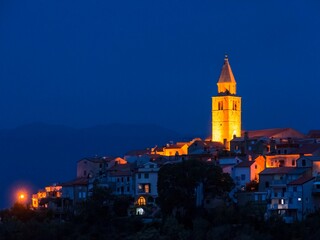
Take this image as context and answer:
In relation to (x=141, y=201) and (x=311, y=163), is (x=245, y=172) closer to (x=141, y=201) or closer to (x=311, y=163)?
(x=311, y=163)

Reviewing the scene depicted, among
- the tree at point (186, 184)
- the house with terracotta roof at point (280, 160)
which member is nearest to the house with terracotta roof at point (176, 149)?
the house with terracotta roof at point (280, 160)

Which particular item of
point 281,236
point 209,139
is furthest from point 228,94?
point 281,236

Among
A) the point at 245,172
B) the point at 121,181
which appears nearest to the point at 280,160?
the point at 245,172

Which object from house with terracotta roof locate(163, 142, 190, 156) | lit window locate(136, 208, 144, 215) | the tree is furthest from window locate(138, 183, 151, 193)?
house with terracotta roof locate(163, 142, 190, 156)

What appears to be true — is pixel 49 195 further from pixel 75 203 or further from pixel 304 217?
pixel 304 217

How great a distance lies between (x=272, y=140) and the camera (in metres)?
88.1

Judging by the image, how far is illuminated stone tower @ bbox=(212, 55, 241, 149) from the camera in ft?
358

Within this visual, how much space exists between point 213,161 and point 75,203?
1159 cm

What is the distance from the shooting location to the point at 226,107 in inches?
4355

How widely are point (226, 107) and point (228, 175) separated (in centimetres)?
3714

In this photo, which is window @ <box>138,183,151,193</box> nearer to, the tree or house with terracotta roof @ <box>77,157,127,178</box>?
the tree

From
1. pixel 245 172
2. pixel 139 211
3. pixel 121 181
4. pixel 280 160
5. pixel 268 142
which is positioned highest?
pixel 268 142

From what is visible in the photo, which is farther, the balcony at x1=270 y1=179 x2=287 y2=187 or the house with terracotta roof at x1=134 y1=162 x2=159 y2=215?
→ the house with terracotta roof at x1=134 y1=162 x2=159 y2=215

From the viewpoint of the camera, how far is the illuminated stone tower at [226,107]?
10925cm
